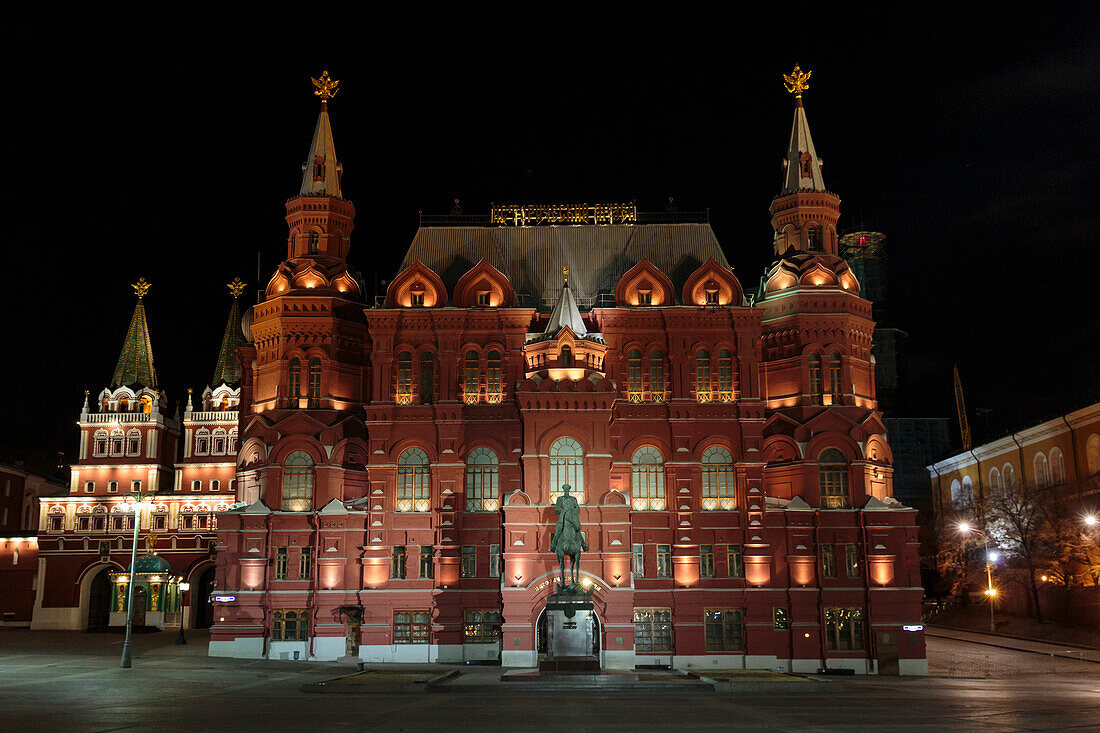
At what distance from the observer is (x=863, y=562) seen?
187 ft

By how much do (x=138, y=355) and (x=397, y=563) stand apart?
1885 inches

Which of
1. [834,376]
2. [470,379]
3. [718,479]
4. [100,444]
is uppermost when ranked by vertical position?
[834,376]

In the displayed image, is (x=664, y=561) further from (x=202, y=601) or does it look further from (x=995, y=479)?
(x=202, y=601)

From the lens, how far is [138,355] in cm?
9344

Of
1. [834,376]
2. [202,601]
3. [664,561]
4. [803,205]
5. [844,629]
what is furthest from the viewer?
[202,601]

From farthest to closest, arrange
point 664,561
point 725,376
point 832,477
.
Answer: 1. point 725,376
2. point 832,477
3. point 664,561

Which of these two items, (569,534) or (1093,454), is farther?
(1093,454)

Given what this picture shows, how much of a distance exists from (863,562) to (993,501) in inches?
897

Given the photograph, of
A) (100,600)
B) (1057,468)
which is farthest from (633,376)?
(100,600)

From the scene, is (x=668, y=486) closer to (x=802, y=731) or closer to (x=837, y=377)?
(x=837, y=377)

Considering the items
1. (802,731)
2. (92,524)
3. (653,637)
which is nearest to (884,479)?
(653,637)

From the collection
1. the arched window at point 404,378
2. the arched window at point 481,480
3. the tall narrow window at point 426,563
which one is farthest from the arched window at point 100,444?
the arched window at point 481,480

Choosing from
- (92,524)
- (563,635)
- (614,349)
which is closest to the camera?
(563,635)

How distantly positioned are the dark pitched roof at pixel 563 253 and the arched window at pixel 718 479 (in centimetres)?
1155
